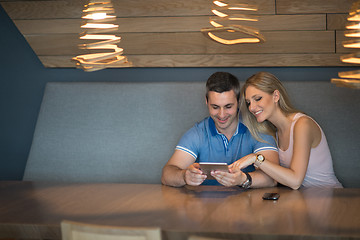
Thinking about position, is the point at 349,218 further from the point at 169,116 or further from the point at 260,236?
the point at 169,116

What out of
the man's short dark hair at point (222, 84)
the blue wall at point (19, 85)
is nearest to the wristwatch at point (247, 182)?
the man's short dark hair at point (222, 84)

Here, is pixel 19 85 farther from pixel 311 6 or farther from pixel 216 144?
pixel 311 6

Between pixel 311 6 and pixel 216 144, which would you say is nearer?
pixel 216 144

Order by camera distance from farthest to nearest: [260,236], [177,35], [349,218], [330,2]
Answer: [177,35] < [330,2] < [349,218] < [260,236]

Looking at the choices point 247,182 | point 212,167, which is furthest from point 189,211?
point 247,182

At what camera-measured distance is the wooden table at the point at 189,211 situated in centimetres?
175

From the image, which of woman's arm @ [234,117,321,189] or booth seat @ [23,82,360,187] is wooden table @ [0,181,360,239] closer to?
woman's arm @ [234,117,321,189]

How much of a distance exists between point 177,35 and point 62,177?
127 cm

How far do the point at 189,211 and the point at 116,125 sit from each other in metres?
1.44

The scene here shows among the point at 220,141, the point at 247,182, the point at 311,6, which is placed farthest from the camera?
the point at 311,6

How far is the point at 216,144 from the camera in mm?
2795

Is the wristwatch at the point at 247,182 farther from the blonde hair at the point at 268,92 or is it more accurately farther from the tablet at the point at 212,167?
the blonde hair at the point at 268,92

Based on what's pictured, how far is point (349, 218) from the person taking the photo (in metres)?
1.84

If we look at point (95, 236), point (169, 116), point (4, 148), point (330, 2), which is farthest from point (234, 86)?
point (4, 148)
